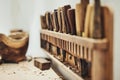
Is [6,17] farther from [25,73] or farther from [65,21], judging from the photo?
[65,21]

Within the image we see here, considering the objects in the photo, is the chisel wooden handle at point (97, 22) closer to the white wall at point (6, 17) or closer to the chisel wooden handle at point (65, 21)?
the chisel wooden handle at point (65, 21)

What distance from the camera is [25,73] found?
126cm

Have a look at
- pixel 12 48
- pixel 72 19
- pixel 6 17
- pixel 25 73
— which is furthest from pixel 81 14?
pixel 6 17

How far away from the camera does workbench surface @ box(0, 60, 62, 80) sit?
1152 millimetres

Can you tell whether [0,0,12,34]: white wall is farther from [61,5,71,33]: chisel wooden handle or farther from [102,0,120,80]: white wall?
[102,0,120,80]: white wall

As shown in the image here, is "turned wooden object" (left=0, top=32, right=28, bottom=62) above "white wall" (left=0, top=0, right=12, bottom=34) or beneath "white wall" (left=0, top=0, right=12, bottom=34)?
beneath

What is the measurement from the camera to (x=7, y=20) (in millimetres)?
2369

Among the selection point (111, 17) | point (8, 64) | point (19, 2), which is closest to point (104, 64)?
point (111, 17)

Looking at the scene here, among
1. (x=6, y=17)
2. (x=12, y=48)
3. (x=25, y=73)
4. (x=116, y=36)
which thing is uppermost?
(x=6, y=17)

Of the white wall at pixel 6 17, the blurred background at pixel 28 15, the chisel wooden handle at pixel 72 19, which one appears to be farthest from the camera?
the white wall at pixel 6 17

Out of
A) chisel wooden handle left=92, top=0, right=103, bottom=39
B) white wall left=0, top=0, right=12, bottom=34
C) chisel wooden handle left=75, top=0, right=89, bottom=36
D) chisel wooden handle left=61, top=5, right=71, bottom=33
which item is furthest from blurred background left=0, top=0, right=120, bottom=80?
chisel wooden handle left=92, top=0, right=103, bottom=39

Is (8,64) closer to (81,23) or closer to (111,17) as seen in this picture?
(81,23)

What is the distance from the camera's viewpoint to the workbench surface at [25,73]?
3.78 ft

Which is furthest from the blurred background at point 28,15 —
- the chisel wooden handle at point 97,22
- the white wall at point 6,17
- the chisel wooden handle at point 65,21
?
the chisel wooden handle at point 97,22
